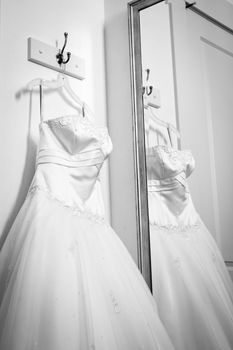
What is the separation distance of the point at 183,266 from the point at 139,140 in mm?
496

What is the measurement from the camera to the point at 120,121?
159 cm

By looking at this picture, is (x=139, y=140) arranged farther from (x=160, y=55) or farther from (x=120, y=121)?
(x=160, y=55)

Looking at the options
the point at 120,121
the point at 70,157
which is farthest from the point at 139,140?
the point at 70,157

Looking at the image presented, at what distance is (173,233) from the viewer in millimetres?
1339

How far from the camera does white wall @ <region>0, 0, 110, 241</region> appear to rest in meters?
1.26

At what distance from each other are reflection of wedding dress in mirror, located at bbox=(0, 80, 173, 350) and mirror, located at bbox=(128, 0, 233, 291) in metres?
0.20

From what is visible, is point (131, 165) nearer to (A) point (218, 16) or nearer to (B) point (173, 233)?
(B) point (173, 233)

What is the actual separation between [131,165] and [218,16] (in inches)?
23.3

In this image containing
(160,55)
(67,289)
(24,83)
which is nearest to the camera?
(67,289)

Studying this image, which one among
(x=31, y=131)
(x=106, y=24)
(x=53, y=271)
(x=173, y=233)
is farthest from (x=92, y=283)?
(x=106, y=24)

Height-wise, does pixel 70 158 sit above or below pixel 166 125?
below

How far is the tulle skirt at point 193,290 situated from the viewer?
1.16 meters

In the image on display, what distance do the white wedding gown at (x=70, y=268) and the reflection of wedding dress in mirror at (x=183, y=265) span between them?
0.13 meters

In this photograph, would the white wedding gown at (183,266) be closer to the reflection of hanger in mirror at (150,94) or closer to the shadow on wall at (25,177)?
the reflection of hanger in mirror at (150,94)
